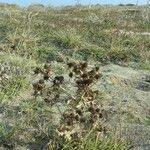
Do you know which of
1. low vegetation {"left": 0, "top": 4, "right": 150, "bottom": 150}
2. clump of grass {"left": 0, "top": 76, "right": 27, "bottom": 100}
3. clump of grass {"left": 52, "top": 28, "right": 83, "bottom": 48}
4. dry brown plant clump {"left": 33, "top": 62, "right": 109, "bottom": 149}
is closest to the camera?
dry brown plant clump {"left": 33, "top": 62, "right": 109, "bottom": 149}

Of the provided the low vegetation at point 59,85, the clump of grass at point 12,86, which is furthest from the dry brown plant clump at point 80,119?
the clump of grass at point 12,86

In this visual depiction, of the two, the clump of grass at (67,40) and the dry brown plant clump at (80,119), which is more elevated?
the dry brown plant clump at (80,119)

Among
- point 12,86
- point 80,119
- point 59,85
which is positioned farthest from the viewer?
point 12,86

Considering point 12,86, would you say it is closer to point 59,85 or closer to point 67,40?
point 59,85

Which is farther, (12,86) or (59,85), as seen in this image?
(12,86)

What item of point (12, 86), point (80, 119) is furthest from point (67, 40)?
point (80, 119)

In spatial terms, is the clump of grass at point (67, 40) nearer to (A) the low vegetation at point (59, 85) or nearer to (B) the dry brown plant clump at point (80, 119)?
(A) the low vegetation at point (59, 85)

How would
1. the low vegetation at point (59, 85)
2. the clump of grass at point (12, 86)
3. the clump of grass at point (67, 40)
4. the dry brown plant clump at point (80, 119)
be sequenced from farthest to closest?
the clump of grass at point (67, 40), the clump of grass at point (12, 86), the low vegetation at point (59, 85), the dry brown plant clump at point (80, 119)

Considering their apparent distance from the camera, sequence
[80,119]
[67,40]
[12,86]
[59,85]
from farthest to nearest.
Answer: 1. [67,40]
2. [12,86]
3. [59,85]
4. [80,119]

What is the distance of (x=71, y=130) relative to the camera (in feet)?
16.3

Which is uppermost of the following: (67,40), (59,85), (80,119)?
(59,85)

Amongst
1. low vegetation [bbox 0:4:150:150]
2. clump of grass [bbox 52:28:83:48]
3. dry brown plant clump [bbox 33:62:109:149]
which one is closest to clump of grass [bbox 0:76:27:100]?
low vegetation [bbox 0:4:150:150]

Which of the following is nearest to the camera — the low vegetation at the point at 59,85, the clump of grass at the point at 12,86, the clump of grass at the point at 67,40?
the low vegetation at the point at 59,85

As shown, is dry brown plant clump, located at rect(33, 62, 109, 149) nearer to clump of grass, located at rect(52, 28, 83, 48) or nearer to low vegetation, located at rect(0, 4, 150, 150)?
low vegetation, located at rect(0, 4, 150, 150)
